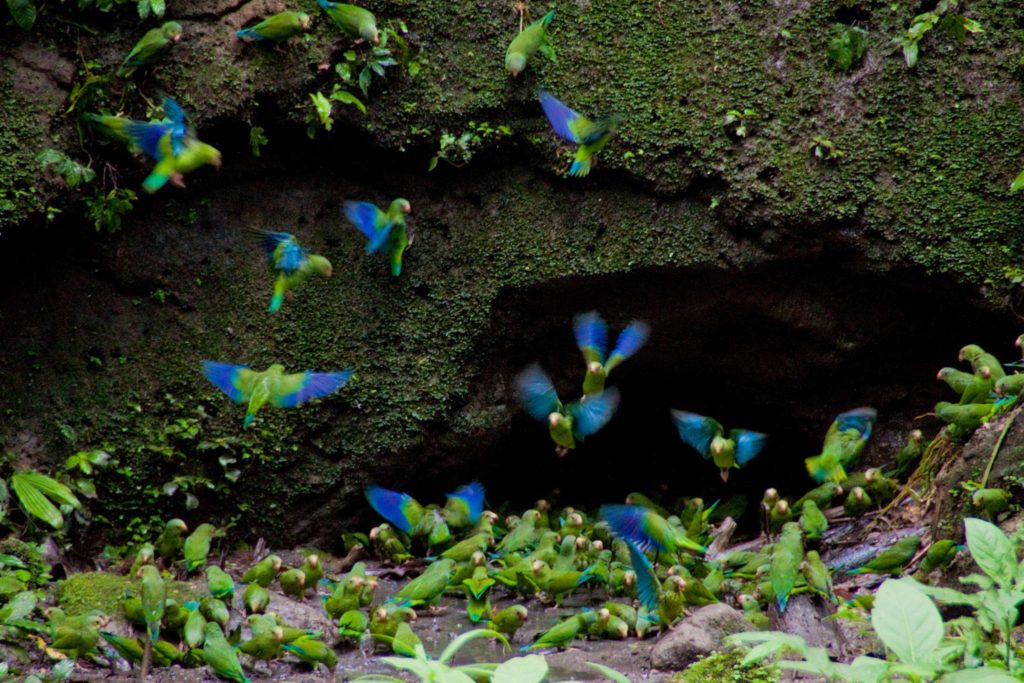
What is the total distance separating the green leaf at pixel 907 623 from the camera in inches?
56.9

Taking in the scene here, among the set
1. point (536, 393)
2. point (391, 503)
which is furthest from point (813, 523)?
point (391, 503)

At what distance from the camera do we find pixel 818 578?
14.3 ft

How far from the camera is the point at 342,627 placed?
4.18m

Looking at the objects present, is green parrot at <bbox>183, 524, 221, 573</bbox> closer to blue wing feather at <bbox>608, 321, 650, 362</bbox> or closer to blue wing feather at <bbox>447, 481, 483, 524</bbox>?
blue wing feather at <bbox>447, 481, 483, 524</bbox>

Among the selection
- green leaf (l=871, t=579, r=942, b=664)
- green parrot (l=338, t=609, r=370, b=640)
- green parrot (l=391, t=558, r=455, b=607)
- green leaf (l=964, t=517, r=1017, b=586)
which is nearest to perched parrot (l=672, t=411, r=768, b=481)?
green parrot (l=391, t=558, r=455, b=607)

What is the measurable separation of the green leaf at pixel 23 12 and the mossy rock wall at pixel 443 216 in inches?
23.7

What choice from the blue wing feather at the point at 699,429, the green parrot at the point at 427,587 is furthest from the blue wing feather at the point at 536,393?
the green parrot at the point at 427,587

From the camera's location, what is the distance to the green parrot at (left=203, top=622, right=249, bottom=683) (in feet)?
12.0

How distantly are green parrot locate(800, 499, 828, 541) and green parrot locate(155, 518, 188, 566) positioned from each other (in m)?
3.17

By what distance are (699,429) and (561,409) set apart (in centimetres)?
73

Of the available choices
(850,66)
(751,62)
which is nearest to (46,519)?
(751,62)

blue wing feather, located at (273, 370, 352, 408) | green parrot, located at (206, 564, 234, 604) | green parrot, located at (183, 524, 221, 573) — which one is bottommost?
green parrot, located at (183, 524, 221, 573)

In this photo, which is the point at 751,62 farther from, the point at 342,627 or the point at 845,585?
the point at 342,627

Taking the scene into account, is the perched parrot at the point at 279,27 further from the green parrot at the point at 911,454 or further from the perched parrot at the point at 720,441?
the green parrot at the point at 911,454
